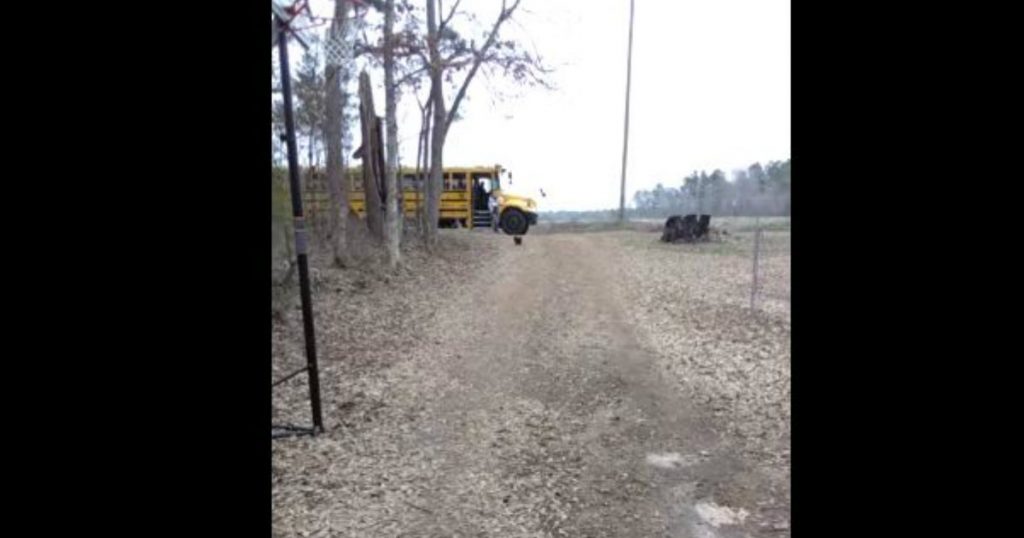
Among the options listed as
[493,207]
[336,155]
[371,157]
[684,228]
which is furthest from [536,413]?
[493,207]

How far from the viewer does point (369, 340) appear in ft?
27.2

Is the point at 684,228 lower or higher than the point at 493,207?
lower

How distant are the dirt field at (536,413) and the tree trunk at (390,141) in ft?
4.20

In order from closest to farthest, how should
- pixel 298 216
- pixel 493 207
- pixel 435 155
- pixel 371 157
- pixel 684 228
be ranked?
pixel 298 216, pixel 371 157, pixel 435 155, pixel 684 228, pixel 493 207

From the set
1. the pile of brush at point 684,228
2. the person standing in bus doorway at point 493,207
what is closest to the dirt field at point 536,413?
the pile of brush at point 684,228

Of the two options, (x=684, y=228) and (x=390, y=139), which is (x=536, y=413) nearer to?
(x=390, y=139)

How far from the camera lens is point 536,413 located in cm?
547

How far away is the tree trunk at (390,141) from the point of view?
→ 11.6 m

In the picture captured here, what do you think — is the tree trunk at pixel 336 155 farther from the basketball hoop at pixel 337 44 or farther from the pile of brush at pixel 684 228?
the pile of brush at pixel 684 228

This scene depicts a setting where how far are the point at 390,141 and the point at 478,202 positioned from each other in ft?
34.3
